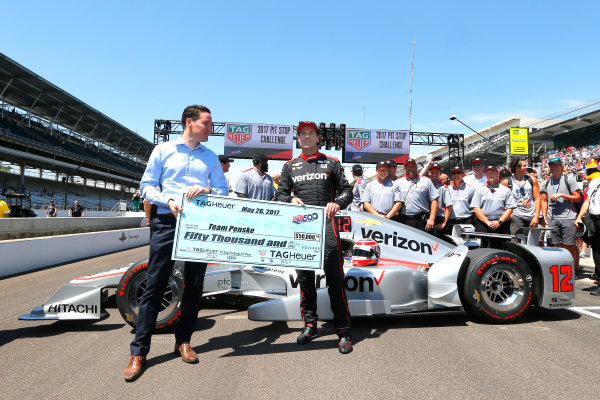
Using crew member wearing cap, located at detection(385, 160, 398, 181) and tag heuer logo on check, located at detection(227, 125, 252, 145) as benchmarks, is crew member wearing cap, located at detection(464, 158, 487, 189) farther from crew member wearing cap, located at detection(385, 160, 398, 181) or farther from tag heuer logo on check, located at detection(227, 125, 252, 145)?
tag heuer logo on check, located at detection(227, 125, 252, 145)

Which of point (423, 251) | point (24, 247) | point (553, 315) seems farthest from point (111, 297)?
point (553, 315)

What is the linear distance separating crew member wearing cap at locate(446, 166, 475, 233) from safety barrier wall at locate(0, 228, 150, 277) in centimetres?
664

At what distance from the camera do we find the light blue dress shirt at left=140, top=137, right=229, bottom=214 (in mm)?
2647

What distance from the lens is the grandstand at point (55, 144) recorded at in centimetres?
2828

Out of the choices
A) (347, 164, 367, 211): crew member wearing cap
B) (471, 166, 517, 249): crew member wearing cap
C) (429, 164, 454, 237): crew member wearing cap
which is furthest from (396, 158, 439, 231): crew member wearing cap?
(347, 164, 367, 211): crew member wearing cap

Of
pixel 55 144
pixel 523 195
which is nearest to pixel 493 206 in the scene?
pixel 523 195

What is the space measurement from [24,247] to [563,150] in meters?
41.0

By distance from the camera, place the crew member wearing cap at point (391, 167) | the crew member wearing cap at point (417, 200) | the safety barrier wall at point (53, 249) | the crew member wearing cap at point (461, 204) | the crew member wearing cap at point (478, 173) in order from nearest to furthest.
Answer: the crew member wearing cap at point (417, 200) < the crew member wearing cap at point (391, 167) < the crew member wearing cap at point (461, 204) < the crew member wearing cap at point (478, 173) < the safety barrier wall at point (53, 249)

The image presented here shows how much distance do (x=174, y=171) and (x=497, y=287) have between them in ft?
9.56

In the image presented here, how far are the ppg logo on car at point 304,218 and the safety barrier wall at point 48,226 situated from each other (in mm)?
7695

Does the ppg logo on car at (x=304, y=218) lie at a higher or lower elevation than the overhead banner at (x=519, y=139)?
lower

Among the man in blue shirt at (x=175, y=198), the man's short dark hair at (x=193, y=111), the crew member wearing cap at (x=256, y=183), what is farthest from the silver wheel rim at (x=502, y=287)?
the crew member wearing cap at (x=256, y=183)

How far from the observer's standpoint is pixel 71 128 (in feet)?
125

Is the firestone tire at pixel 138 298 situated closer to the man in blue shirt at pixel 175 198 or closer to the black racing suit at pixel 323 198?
the man in blue shirt at pixel 175 198
